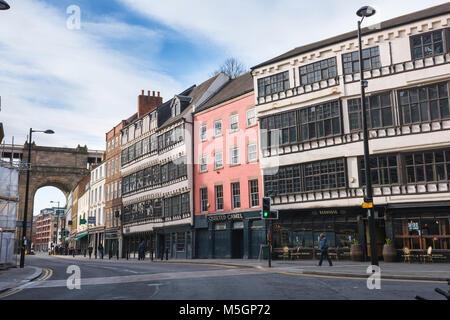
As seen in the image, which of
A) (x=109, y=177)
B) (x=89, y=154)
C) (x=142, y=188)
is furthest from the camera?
(x=89, y=154)

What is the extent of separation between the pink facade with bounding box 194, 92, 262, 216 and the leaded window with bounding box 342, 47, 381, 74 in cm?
791

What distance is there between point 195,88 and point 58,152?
49924 millimetres

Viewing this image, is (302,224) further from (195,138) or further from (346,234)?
(195,138)

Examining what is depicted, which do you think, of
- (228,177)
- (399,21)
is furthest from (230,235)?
(399,21)

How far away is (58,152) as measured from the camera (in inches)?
3499

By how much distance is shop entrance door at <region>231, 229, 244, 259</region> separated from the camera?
3427cm

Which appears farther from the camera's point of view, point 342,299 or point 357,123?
point 357,123

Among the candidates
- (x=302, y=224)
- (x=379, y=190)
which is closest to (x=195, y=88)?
(x=302, y=224)

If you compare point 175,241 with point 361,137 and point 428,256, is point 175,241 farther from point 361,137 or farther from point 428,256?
point 428,256

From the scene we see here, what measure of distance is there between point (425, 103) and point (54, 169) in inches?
3017

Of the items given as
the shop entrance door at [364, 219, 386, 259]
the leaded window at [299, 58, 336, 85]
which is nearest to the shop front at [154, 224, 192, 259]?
the leaded window at [299, 58, 336, 85]

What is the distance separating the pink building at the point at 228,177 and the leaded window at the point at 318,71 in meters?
4.93
